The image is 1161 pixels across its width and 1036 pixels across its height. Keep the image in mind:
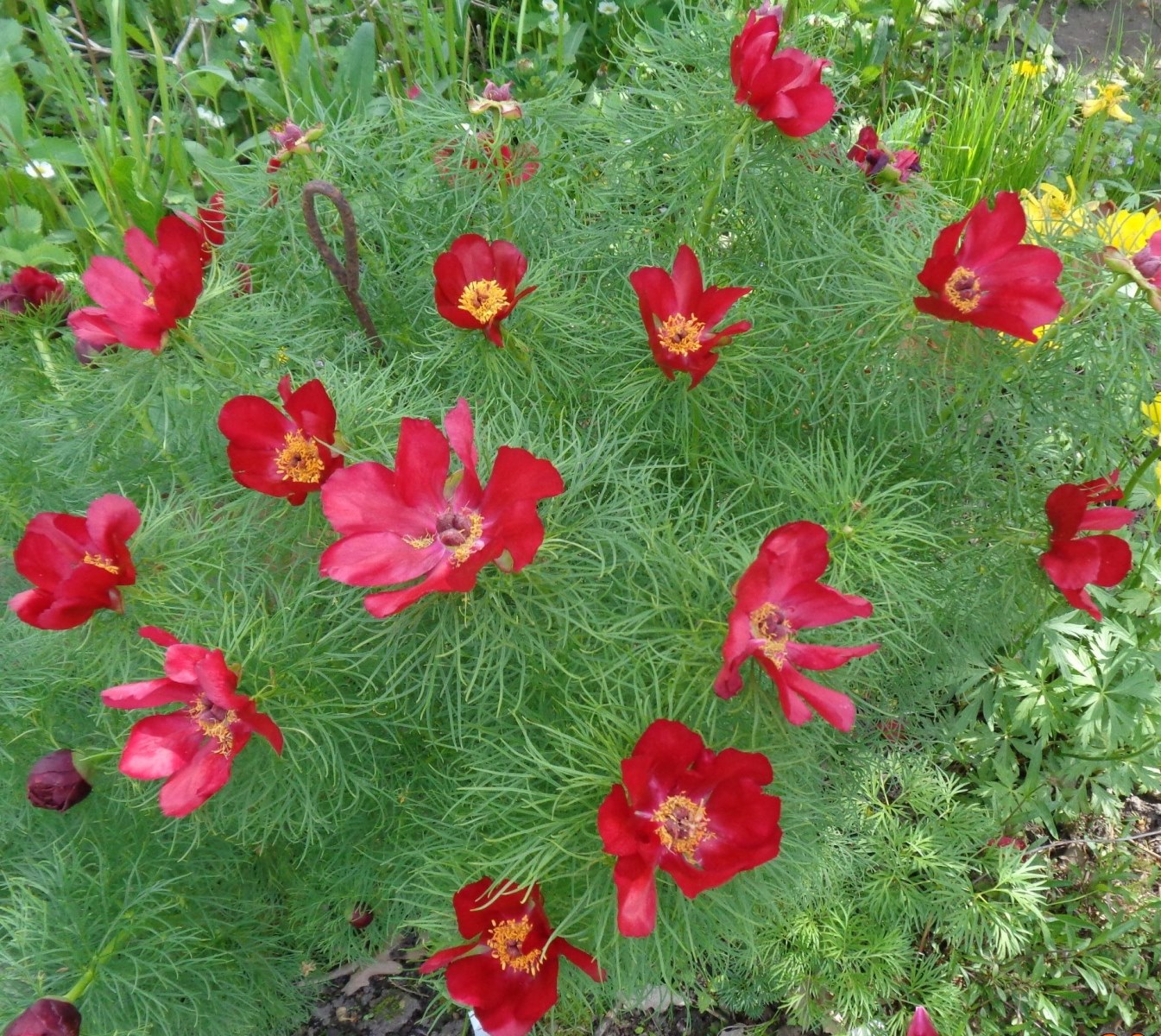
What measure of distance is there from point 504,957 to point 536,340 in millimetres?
612

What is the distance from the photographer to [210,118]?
207 cm

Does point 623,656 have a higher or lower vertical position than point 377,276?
lower

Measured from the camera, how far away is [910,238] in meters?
1.07

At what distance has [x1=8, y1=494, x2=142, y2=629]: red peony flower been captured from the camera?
0.79 metres

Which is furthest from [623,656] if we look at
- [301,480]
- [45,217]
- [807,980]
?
[45,217]

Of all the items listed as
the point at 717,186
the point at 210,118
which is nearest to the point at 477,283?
the point at 717,186

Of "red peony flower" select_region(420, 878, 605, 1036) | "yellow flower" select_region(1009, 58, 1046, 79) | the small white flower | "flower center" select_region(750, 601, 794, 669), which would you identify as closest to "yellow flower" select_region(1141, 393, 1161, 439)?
"flower center" select_region(750, 601, 794, 669)

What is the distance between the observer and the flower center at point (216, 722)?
0.78 meters

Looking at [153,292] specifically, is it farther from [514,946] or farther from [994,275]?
[994,275]

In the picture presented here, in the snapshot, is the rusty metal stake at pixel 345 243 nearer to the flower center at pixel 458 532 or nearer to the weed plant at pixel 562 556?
the weed plant at pixel 562 556

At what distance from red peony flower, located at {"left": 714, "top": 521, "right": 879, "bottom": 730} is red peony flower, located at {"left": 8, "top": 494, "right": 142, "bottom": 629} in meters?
0.53

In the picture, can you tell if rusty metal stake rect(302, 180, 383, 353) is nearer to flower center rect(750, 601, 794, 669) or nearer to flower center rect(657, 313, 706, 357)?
flower center rect(657, 313, 706, 357)

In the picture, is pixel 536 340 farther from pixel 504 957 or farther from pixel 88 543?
pixel 504 957

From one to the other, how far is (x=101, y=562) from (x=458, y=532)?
1.08 feet
